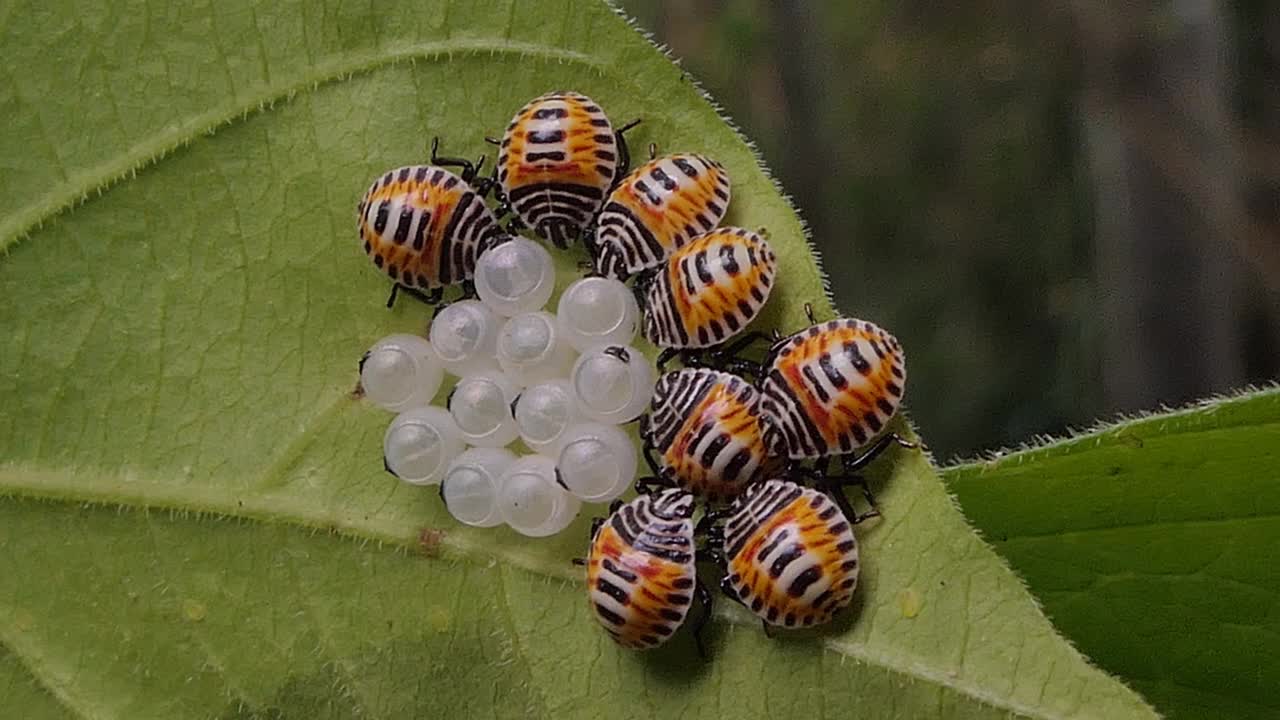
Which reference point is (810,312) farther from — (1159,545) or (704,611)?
(1159,545)

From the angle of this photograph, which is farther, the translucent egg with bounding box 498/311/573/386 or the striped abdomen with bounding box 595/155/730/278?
the translucent egg with bounding box 498/311/573/386

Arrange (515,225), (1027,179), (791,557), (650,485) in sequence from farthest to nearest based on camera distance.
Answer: (1027,179)
(515,225)
(650,485)
(791,557)

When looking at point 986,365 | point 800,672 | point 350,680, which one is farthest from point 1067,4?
point 350,680

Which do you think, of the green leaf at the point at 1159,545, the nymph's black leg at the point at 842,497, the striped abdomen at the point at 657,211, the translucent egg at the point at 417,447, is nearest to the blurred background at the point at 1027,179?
the green leaf at the point at 1159,545

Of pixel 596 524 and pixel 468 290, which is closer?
pixel 596 524

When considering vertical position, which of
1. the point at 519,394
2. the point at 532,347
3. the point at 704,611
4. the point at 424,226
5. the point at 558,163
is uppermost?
the point at 558,163

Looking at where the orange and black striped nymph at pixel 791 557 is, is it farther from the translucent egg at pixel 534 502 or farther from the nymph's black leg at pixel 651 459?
the translucent egg at pixel 534 502

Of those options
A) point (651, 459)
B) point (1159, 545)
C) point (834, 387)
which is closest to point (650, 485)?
point (651, 459)

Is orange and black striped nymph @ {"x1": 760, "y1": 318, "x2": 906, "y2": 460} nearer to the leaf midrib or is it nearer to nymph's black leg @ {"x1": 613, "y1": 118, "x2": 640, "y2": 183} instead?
the leaf midrib

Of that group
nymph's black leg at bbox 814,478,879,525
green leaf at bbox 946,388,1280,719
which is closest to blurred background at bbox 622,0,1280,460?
green leaf at bbox 946,388,1280,719
